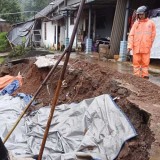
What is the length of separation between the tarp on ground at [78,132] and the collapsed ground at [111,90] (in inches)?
Answer: 8.0

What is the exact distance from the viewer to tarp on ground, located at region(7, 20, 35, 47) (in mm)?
24109

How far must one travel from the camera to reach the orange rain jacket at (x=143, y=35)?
289 inches

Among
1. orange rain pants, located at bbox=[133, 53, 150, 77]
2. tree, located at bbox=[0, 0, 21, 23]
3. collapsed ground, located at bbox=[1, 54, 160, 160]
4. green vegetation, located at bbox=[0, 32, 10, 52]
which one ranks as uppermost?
tree, located at bbox=[0, 0, 21, 23]

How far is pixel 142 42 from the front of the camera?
7.43 m

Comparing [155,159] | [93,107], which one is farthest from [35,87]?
[155,159]

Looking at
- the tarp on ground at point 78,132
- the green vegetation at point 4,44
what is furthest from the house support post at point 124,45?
the green vegetation at point 4,44

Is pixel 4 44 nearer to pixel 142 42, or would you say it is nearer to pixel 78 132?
pixel 142 42

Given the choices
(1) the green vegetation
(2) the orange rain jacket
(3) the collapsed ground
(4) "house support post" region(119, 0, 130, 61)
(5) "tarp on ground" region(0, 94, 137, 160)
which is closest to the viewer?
(3) the collapsed ground

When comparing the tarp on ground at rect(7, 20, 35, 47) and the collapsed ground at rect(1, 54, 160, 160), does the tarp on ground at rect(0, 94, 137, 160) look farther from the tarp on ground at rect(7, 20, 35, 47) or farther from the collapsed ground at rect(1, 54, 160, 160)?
the tarp on ground at rect(7, 20, 35, 47)

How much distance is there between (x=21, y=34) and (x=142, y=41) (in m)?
19.9

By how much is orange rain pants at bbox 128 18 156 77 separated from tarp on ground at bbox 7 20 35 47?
16690 mm

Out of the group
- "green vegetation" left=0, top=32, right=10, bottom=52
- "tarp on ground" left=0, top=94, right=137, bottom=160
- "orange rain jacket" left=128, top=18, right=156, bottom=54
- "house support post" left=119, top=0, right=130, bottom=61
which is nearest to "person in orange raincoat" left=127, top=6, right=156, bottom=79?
"orange rain jacket" left=128, top=18, right=156, bottom=54

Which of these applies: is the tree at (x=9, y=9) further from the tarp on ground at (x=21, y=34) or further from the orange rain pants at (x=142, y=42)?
the orange rain pants at (x=142, y=42)

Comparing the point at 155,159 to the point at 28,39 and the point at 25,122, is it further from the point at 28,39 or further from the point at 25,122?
the point at 28,39
